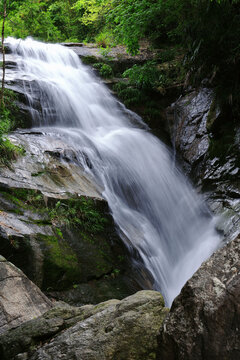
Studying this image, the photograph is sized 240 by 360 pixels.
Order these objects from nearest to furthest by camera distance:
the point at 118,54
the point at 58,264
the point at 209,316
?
the point at 209,316
the point at 58,264
the point at 118,54

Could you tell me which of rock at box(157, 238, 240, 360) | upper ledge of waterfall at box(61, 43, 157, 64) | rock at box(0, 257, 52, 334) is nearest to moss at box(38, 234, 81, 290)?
rock at box(0, 257, 52, 334)

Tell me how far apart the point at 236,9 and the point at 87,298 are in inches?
270

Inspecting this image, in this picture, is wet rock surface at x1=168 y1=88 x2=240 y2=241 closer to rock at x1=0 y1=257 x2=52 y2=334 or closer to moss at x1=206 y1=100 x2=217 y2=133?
moss at x1=206 y1=100 x2=217 y2=133

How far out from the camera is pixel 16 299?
3086 millimetres

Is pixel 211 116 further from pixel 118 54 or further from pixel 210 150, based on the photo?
pixel 118 54

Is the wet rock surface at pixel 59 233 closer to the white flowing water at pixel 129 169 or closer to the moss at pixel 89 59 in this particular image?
the white flowing water at pixel 129 169

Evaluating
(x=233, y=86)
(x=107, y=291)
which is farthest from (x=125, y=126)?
(x=107, y=291)

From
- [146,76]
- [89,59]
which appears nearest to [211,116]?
[146,76]

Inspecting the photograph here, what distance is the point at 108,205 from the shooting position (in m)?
5.55

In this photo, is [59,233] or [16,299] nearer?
[16,299]

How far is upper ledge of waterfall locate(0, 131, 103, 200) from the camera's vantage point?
4.86 metres

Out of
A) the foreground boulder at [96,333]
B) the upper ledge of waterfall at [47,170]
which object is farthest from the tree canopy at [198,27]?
the foreground boulder at [96,333]

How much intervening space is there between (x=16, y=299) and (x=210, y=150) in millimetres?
5880

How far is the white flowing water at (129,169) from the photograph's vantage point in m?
5.61
